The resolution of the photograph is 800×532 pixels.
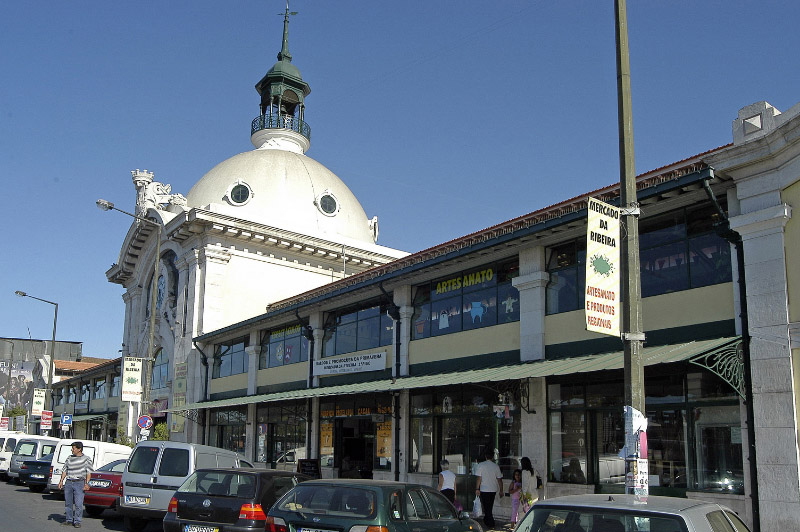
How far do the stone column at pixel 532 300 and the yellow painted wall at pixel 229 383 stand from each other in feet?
52.7

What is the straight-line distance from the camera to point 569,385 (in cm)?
1656

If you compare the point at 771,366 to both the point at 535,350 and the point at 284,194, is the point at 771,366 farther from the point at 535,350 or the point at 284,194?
the point at 284,194

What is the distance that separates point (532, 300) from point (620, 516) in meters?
11.2

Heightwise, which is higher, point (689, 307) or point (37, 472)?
point (689, 307)

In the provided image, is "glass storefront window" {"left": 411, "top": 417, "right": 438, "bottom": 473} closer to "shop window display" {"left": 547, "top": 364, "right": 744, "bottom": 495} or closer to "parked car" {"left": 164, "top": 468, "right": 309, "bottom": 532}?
"shop window display" {"left": 547, "top": 364, "right": 744, "bottom": 495}

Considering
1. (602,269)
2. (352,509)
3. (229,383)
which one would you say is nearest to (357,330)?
(229,383)

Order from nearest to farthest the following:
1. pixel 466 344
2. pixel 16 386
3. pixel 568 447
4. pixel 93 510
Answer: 1. pixel 568 447
2. pixel 93 510
3. pixel 466 344
4. pixel 16 386

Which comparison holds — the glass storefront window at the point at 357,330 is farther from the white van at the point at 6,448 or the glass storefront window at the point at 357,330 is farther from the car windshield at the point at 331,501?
the white van at the point at 6,448

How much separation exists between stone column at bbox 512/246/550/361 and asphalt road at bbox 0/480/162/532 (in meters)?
8.83

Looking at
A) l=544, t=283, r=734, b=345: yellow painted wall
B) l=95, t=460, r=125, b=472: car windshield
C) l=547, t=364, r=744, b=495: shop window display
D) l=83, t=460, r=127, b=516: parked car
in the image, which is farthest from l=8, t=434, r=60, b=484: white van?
l=544, t=283, r=734, b=345: yellow painted wall

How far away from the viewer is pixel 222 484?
12.5m

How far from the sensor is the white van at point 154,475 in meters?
15.3

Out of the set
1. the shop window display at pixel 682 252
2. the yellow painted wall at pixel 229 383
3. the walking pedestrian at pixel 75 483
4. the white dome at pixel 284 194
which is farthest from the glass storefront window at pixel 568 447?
the white dome at pixel 284 194

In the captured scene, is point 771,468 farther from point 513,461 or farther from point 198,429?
point 198,429
